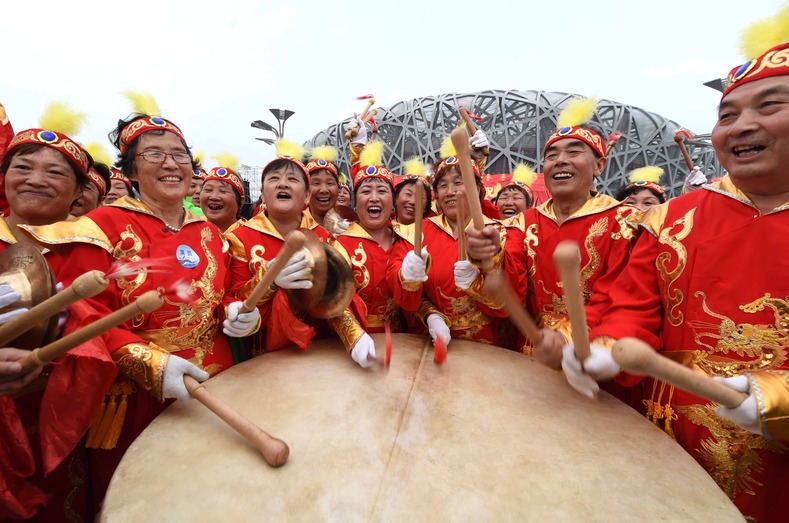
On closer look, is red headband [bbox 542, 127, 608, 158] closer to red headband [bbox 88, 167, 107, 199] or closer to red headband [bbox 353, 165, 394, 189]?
red headband [bbox 353, 165, 394, 189]

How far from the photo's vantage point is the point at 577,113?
2824mm

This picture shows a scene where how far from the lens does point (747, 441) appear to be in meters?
1.46

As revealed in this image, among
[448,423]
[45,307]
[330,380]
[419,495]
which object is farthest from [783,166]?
[45,307]

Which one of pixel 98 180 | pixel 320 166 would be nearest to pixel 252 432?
pixel 98 180

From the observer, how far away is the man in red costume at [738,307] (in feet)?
4.51

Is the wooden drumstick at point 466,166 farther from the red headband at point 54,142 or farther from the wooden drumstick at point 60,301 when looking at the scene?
the red headband at point 54,142

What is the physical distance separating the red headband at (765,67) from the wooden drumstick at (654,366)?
3.99ft

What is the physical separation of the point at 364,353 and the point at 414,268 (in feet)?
2.24

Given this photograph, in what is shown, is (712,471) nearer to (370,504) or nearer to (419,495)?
(419,495)

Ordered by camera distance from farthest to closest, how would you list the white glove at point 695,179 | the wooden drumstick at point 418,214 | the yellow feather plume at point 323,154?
the white glove at point 695,179 < the yellow feather plume at point 323,154 < the wooden drumstick at point 418,214

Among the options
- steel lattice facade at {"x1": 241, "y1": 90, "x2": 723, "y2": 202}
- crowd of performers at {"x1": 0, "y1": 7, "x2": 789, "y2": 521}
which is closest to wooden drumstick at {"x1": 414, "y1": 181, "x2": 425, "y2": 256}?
crowd of performers at {"x1": 0, "y1": 7, "x2": 789, "y2": 521}

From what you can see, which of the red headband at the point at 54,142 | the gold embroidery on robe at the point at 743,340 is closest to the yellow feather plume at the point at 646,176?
the gold embroidery on robe at the point at 743,340

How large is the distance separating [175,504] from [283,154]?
2733 mm

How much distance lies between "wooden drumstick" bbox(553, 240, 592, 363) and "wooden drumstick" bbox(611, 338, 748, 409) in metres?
0.19
